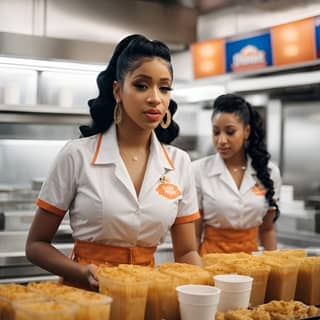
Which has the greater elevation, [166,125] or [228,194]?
[166,125]

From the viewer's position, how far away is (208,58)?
5137 mm

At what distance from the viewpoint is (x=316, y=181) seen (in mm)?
4719

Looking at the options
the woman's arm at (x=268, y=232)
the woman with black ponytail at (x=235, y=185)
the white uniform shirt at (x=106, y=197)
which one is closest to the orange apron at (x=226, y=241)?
the woman with black ponytail at (x=235, y=185)

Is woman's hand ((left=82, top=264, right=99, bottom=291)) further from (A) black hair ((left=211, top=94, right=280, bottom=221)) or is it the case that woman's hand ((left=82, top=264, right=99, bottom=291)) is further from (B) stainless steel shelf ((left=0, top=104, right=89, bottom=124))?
(B) stainless steel shelf ((left=0, top=104, right=89, bottom=124))

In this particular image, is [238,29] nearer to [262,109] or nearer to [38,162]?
[262,109]

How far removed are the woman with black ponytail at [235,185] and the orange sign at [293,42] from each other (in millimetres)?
680

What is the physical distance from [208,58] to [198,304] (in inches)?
142

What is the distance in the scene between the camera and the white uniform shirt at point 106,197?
2.42 m

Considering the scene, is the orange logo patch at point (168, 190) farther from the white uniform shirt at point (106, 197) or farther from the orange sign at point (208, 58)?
the orange sign at point (208, 58)

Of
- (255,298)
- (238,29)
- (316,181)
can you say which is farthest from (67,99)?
(255,298)

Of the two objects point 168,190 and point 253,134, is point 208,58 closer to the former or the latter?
point 253,134

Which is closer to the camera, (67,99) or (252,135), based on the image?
(252,135)

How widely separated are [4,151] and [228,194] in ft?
6.23

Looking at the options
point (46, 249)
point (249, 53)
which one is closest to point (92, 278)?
point (46, 249)
